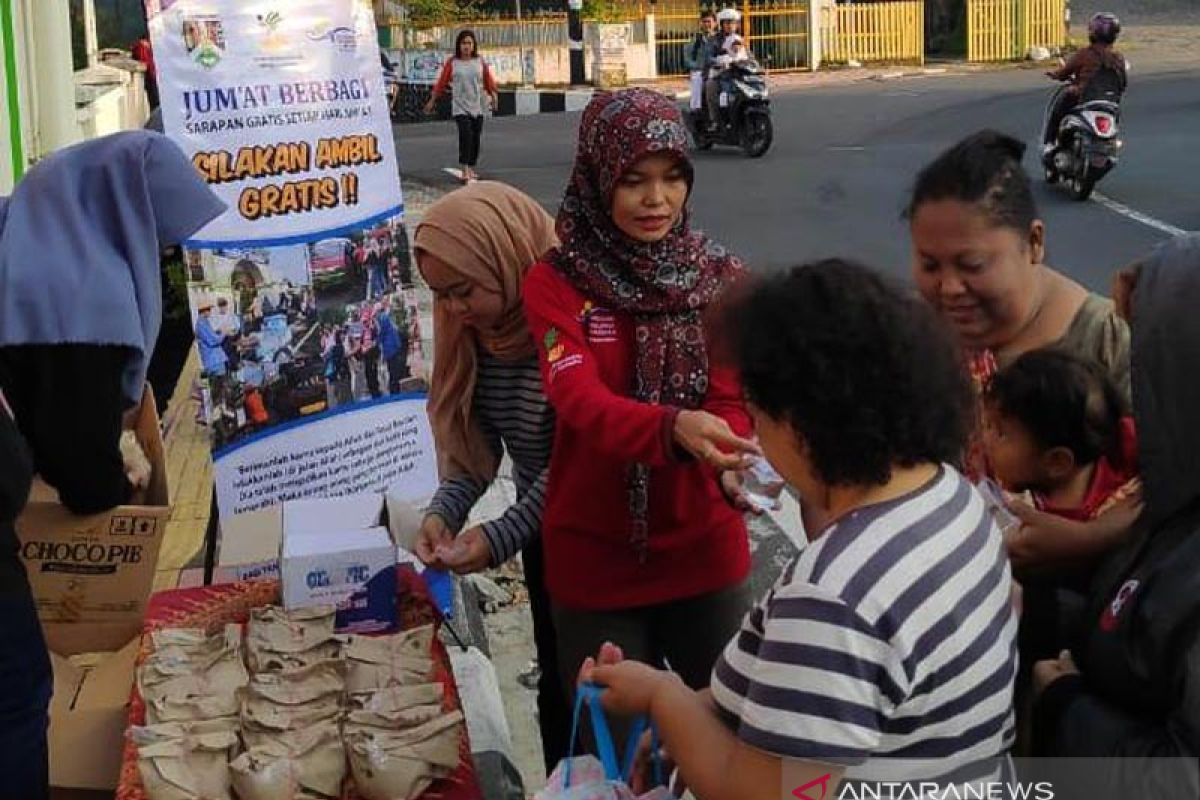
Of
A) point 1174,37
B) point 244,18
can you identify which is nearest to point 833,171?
point 244,18

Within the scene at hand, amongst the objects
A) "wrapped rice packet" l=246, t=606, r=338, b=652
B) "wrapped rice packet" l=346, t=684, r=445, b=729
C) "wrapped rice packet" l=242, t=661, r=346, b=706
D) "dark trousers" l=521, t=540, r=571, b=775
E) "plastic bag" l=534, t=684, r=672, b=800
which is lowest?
"dark trousers" l=521, t=540, r=571, b=775

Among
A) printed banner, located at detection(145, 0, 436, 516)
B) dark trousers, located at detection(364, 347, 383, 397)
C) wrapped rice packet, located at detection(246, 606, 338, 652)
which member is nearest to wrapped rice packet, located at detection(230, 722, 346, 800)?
wrapped rice packet, located at detection(246, 606, 338, 652)

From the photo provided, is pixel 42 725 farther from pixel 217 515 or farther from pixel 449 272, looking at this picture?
pixel 217 515

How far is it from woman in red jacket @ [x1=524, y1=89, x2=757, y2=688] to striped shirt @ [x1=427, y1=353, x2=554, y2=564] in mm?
212

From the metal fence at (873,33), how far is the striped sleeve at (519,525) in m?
24.6

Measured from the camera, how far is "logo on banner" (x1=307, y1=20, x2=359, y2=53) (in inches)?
168

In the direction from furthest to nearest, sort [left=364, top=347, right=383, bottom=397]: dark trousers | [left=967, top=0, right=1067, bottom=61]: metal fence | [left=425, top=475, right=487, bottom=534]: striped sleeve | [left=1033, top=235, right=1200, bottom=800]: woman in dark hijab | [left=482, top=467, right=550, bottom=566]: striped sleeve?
1. [left=967, top=0, right=1067, bottom=61]: metal fence
2. [left=364, top=347, right=383, bottom=397]: dark trousers
3. [left=425, top=475, right=487, bottom=534]: striped sleeve
4. [left=482, top=467, right=550, bottom=566]: striped sleeve
5. [left=1033, top=235, right=1200, bottom=800]: woman in dark hijab

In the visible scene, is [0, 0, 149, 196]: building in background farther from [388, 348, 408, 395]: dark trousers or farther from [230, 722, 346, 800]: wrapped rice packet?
[230, 722, 346, 800]: wrapped rice packet

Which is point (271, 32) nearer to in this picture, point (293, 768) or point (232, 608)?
point (232, 608)

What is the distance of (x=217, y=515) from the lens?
4.22m

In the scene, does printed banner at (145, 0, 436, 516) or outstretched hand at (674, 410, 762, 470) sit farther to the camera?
printed banner at (145, 0, 436, 516)

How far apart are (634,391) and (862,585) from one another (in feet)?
3.45

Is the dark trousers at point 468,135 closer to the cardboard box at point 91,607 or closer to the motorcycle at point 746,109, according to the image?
the motorcycle at point 746,109

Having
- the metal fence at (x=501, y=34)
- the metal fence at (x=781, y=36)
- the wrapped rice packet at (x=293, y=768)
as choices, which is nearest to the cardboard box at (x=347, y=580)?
the wrapped rice packet at (x=293, y=768)
